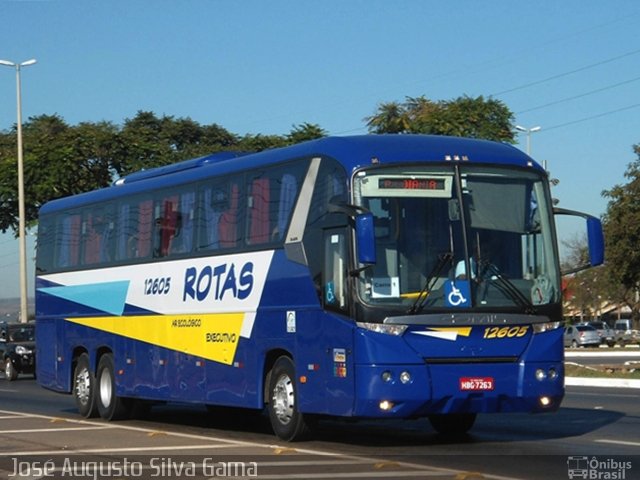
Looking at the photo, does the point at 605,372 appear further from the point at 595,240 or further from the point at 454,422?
the point at 595,240

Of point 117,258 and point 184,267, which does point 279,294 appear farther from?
point 117,258

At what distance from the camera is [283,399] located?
16281mm

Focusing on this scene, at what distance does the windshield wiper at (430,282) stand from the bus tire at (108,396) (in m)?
8.06

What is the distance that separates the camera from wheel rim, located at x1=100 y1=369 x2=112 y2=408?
21469 millimetres

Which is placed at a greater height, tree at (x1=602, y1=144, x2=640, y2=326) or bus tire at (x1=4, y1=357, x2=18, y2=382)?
tree at (x1=602, y1=144, x2=640, y2=326)

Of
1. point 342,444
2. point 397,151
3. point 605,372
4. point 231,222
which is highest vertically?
point 397,151

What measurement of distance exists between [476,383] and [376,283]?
1.56 meters

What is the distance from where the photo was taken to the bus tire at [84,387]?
21922mm

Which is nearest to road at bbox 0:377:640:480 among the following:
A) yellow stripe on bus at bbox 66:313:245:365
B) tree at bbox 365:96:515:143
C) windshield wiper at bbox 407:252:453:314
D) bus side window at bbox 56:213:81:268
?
yellow stripe on bus at bbox 66:313:245:365

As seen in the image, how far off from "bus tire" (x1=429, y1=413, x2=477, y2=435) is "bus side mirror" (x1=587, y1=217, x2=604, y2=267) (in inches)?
109

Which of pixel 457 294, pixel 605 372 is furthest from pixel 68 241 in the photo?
pixel 605 372

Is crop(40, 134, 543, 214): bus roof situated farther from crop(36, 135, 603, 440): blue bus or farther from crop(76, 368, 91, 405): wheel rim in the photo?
crop(76, 368, 91, 405): wheel rim

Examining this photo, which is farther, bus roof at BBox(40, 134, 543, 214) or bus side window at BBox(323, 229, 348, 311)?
bus roof at BBox(40, 134, 543, 214)

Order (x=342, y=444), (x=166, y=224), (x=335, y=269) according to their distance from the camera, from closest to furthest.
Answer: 1. (x=335, y=269)
2. (x=342, y=444)
3. (x=166, y=224)
